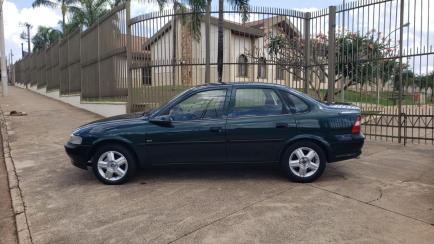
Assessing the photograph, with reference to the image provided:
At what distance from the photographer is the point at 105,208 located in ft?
16.2

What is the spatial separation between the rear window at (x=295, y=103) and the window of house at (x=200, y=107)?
0.93 meters

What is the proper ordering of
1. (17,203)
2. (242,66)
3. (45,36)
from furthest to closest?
1. (45,36)
2. (242,66)
3. (17,203)

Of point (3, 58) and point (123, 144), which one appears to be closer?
point (123, 144)

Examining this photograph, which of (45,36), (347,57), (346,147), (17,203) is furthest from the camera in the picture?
(45,36)

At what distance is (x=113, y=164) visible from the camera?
5.85 metres

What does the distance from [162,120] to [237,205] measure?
166 centimetres

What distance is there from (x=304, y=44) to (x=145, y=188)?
6.03m

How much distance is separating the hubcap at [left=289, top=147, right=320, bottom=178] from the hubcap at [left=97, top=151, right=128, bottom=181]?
241 cm

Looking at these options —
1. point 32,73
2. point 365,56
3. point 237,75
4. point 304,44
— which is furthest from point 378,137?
point 32,73

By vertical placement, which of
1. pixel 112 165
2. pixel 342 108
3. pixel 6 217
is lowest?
pixel 6 217

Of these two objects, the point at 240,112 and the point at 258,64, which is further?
the point at 258,64

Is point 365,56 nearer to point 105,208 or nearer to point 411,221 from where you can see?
point 411,221

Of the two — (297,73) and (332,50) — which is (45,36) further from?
(332,50)

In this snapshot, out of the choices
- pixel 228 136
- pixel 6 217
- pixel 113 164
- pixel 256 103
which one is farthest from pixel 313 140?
pixel 6 217
